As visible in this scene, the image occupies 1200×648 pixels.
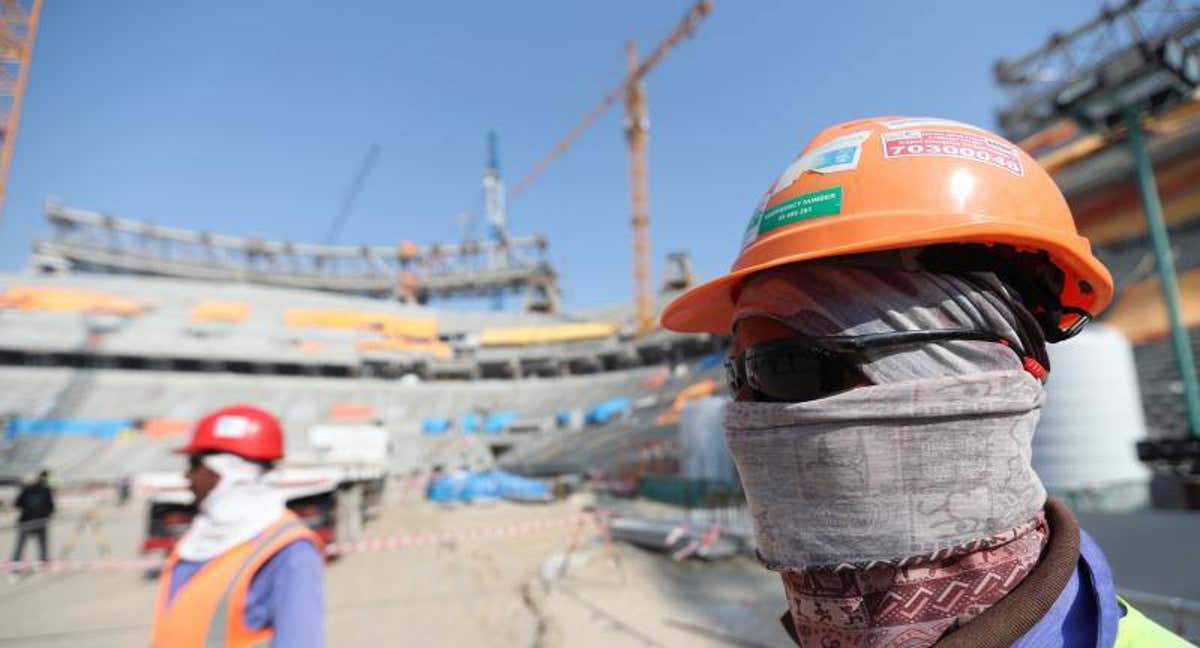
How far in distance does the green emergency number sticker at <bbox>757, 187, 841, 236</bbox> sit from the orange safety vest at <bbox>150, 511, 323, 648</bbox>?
2639 millimetres

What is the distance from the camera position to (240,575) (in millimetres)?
2559

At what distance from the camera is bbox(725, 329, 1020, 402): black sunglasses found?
3.22 ft

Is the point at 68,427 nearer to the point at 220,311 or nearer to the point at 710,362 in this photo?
the point at 220,311

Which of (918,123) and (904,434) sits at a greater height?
(918,123)

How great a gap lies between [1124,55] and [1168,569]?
500 inches

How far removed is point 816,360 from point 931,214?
0.32m

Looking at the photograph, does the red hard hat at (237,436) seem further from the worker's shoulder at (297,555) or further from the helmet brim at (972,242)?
the helmet brim at (972,242)

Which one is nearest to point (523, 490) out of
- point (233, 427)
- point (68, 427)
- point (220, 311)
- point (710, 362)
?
point (233, 427)

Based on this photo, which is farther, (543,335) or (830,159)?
(543,335)

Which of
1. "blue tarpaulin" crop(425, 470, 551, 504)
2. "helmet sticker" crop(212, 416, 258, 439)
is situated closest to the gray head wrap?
"helmet sticker" crop(212, 416, 258, 439)

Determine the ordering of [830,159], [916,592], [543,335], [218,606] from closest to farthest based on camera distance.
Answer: [916,592], [830,159], [218,606], [543,335]

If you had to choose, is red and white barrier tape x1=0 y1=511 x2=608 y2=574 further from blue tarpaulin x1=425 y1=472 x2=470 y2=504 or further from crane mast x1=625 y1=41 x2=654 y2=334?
crane mast x1=625 y1=41 x2=654 y2=334

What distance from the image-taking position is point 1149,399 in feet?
61.1

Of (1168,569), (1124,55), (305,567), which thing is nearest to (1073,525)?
(305,567)
